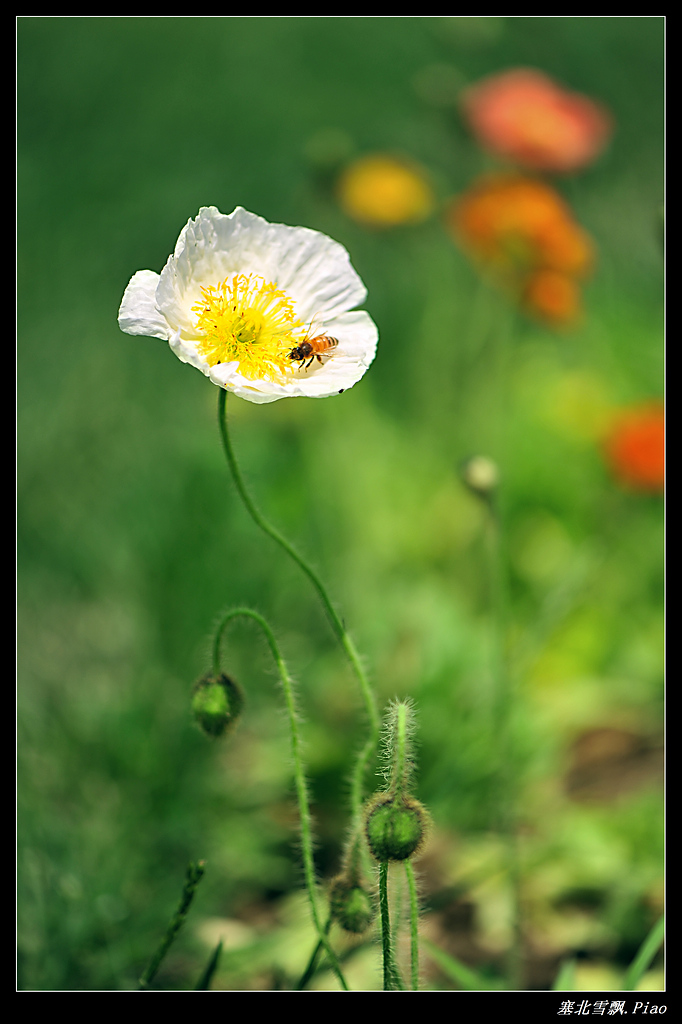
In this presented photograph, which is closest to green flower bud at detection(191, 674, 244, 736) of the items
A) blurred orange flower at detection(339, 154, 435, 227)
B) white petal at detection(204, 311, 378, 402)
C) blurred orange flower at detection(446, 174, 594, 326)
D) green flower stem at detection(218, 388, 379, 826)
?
green flower stem at detection(218, 388, 379, 826)

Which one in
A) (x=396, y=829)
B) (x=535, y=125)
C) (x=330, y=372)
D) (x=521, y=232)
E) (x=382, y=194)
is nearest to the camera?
(x=396, y=829)

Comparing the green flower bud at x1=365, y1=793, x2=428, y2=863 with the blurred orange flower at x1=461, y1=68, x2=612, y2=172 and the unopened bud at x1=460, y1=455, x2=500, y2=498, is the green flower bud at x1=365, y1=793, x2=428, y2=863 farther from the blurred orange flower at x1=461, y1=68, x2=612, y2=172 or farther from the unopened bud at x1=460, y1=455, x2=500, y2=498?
the blurred orange flower at x1=461, y1=68, x2=612, y2=172

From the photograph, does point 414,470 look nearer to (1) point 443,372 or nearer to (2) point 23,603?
(1) point 443,372

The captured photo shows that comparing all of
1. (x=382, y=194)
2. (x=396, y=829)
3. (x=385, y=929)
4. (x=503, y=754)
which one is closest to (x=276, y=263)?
(x=396, y=829)

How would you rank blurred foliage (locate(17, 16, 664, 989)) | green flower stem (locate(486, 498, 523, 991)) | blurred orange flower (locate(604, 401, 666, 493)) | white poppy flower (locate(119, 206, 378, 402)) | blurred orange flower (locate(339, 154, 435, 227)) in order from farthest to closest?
blurred orange flower (locate(339, 154, 435, 227))
blurred orange flower (locate(604, 401, 666, 493))
blurred foliage (locate(17, 16, 664, 989))
green flower stem (locate(486, 498, 523, 991))
white poppy flower (locate(119, 206, 378, 402))

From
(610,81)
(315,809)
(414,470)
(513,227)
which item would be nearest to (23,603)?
(315,809)

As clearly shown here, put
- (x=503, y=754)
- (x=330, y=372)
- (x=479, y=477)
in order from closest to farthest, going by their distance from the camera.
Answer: (x=330, y=372) < (x=479, y=477) < (x=503, y=754)

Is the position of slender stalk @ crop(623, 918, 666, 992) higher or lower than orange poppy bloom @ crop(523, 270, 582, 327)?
lower

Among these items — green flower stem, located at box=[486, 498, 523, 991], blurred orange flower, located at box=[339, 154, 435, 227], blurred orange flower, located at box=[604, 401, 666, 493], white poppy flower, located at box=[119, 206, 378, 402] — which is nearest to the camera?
white poppy flower, located at box=[119, 206, 378, 402]

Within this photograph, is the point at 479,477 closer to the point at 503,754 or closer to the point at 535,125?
the point at 503,754
